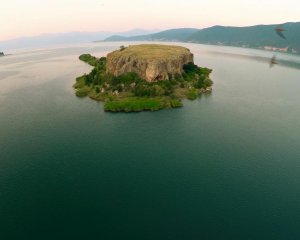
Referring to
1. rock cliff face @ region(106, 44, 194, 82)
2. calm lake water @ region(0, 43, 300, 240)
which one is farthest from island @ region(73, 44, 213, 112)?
calm lake water @ region(0, 43, 300, 240)

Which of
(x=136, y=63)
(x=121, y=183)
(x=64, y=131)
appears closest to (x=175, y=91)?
(x=136, y=63)

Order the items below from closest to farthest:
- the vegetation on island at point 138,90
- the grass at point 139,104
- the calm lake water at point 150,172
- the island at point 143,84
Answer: the calm lake water at point 150,172 → the grass at point 139,104 → the vegetation on island at point 138,90 → the island at point 143,84

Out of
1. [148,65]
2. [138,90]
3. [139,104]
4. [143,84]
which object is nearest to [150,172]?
[139,104]

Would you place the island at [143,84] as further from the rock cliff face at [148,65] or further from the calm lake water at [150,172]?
the calm lake water at [150,172]

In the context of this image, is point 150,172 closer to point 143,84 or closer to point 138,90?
point 138,90

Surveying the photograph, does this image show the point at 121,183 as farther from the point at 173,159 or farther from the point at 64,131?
the point at 64,131

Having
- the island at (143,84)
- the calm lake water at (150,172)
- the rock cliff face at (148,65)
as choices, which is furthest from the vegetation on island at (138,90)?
the calm lake water at (150,172)
